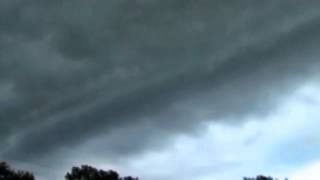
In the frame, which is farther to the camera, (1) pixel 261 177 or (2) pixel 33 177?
(1) pixel 261 177

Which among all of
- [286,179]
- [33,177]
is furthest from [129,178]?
[286,179]

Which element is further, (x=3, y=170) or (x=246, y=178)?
(x=246, y=178)

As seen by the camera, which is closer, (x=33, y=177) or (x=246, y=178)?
(x=33, y=177)

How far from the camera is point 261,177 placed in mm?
128500

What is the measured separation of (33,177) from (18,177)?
228cm

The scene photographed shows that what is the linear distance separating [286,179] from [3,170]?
46.4 metres

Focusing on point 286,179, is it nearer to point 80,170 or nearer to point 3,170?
point 80,170

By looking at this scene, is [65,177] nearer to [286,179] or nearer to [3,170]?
[3,170]

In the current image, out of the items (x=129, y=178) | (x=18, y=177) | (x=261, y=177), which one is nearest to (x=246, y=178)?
(x=261, y=177)

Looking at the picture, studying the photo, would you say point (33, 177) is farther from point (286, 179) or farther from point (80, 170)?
point (286, 179)

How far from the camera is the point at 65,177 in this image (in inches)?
4791

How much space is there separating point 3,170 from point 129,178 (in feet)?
64.4

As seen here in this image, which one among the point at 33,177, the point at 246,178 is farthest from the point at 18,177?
the point at 246,178

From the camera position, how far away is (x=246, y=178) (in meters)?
Result: 128
